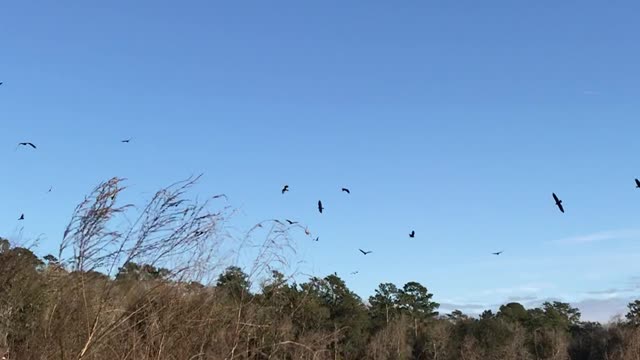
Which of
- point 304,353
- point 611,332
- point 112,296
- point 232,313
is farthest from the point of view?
point 611,332

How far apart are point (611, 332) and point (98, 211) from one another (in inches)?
2094

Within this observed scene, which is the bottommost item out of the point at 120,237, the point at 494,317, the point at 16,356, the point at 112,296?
the point at 16,356

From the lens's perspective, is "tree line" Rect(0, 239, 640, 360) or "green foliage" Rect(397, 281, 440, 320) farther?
"green foliage" Rect(397, 281, 440, 320)

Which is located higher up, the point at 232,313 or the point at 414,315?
the point at 414,315

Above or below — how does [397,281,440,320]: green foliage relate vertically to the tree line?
above

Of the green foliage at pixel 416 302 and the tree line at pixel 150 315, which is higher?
the green foliage at pixel 416 302

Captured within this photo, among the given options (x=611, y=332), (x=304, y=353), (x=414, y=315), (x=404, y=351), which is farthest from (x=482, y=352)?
(x=304, y=353)

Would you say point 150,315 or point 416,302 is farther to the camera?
point 416,302

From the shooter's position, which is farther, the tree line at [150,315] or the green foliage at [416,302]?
the green foliage at [416,302]

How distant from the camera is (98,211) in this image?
3.99 metres

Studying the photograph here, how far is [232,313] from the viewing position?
5.25 meters

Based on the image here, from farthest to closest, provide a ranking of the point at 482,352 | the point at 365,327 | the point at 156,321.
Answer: the point at 365,327
the point at 482,352
the point at 156,321

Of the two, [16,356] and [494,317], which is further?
[494,317]

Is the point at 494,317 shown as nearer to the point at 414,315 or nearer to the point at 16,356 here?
the point at 414,315
